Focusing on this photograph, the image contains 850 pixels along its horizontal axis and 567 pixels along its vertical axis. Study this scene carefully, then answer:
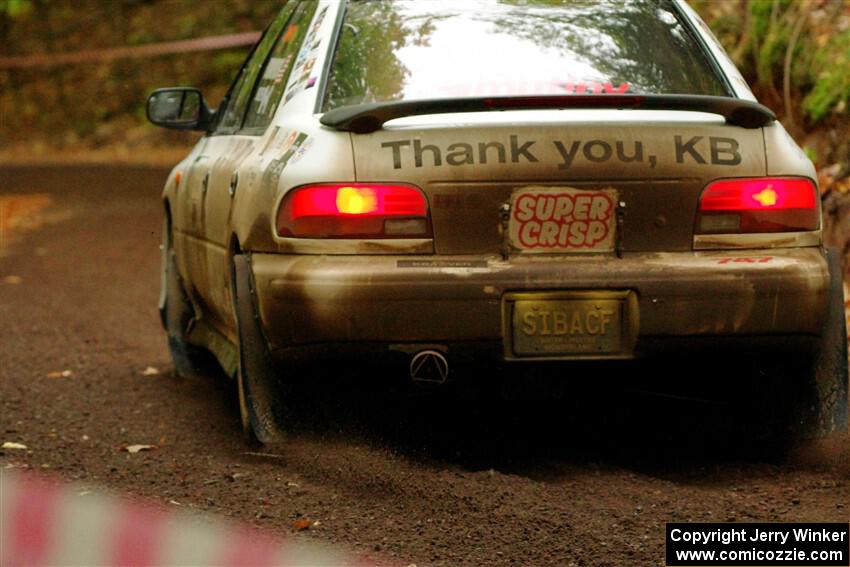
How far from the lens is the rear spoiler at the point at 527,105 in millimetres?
4484

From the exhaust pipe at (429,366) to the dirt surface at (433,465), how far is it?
0.25 m

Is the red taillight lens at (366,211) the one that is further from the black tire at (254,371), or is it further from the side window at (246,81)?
the side window at (246,81)

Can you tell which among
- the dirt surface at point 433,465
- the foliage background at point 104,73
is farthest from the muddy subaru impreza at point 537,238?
the foliage background at point 104,73

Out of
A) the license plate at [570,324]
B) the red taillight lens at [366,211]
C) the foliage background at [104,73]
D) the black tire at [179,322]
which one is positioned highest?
the red taillight lens at [366,211]

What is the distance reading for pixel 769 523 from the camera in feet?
13.8

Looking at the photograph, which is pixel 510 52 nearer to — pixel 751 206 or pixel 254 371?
pixel 751 206

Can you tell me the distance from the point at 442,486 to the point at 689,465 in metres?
0.97

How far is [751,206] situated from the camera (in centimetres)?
458

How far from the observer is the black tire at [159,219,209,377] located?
268 inches

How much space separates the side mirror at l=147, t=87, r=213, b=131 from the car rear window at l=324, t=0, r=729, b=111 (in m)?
1.46

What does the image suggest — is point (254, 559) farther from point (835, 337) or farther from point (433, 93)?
point (835, 337)

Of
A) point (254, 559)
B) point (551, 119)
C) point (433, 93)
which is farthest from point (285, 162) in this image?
point (254, 559)

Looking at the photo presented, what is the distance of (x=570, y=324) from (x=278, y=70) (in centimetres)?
168

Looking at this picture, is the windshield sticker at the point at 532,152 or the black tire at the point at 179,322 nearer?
the windshield sticker at the point at 532,152
